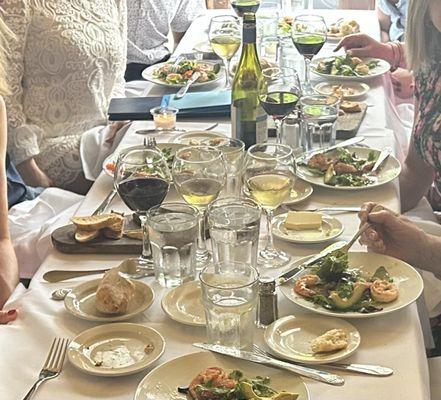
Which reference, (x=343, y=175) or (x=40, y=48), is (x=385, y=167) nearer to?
(x=343, y=175)

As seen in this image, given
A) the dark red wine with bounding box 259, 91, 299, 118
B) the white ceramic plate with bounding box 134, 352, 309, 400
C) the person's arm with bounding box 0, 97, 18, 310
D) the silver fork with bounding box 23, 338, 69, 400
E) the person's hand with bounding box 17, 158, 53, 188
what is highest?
the dark red wine with bounding box 259, 91, 299, 118

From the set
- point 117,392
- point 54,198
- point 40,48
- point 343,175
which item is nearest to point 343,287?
→ point 117,392

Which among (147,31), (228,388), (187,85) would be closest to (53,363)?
(228,388)

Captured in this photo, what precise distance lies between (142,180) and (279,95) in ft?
1.46

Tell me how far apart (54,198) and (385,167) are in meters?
0.85

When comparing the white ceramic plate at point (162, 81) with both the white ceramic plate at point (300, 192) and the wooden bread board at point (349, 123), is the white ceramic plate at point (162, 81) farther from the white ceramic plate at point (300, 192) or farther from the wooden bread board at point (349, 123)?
the white ceramic plate at point (300, 192)

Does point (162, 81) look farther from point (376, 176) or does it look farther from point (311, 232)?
point (311, 232)

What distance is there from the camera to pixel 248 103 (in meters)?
1.77

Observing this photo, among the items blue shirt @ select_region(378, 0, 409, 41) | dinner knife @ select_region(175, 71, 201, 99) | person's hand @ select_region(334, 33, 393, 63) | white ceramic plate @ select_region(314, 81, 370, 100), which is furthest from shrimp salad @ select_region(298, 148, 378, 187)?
blue shirt @ select_region(378, 0, 409, 41)

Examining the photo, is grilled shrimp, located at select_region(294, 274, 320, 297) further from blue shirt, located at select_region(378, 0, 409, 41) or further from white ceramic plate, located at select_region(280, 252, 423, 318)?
blue shirt, located at select_region(378, 0, 409, 41)

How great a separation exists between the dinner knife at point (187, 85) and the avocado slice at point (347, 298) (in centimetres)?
103

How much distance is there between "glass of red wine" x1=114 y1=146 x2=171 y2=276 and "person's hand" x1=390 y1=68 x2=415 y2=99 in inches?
53.2

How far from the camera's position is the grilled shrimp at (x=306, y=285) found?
1.19m

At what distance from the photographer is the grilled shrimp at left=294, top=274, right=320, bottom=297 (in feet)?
3.91
